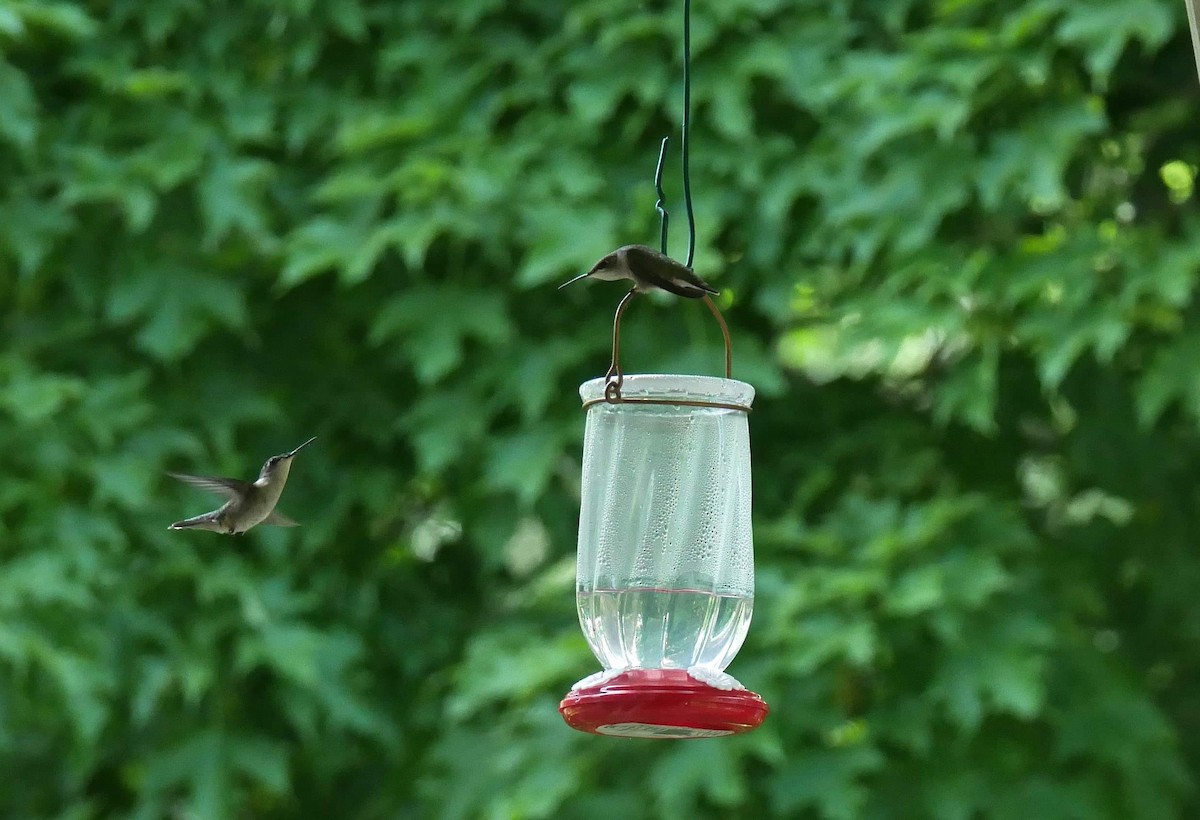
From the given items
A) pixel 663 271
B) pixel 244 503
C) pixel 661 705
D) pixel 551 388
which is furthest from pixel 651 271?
pixel 551 388

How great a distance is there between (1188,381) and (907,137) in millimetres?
795

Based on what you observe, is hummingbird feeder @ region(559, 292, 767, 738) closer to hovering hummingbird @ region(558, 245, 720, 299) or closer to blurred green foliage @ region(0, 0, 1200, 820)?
hovering hummingbird @ region(558, 245, 720, 299)

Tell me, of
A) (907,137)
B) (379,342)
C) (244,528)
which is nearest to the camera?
(244,528)

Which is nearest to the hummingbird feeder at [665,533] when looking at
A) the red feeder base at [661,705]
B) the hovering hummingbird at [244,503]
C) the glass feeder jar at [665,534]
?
the glass feeder jar at [665,534]

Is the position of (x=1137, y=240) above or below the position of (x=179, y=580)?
above

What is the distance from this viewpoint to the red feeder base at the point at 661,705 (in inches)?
69.4

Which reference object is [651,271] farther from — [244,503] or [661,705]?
[244,503]

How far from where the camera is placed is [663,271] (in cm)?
177

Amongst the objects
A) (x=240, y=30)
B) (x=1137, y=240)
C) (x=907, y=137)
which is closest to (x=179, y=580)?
(x=240, y=30)

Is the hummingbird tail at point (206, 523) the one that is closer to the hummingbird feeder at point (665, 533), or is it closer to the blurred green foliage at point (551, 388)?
the hummingbird feeder at point (665, 533)

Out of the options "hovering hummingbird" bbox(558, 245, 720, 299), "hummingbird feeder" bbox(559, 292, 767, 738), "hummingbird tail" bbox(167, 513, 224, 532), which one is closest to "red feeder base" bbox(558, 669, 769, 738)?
"hummingbird feeder" bbox(559, 292, 767, 738)

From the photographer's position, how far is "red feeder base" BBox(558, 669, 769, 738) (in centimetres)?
176

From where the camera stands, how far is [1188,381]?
3.27 m

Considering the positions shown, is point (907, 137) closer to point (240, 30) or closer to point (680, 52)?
point (680, 52)
